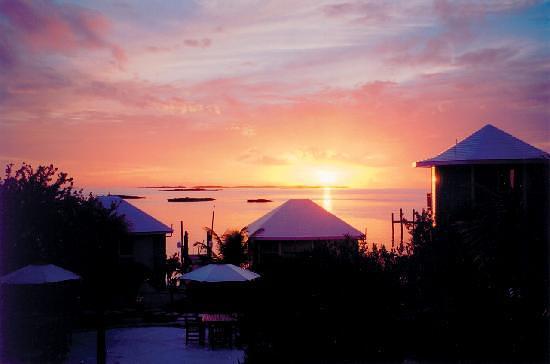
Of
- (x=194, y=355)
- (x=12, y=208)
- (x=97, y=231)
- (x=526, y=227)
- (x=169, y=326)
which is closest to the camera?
(x=526, y=227)

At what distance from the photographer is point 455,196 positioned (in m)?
25.1

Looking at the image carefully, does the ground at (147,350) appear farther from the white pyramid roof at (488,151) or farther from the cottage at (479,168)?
the white pyramid roof at (488,151)

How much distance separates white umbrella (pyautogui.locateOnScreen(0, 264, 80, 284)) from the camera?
1877 cm

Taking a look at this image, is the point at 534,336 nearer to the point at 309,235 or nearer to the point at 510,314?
the point at 510,314

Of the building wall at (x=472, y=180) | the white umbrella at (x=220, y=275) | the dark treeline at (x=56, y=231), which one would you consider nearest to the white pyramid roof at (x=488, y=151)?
the building wall at (x=472, y=180)

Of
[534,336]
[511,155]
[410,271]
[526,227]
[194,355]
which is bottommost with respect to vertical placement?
[194,355]

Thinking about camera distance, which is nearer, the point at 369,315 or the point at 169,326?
the point at 369,315

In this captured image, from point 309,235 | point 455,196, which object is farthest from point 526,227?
point 309,235

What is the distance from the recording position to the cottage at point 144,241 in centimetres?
3456

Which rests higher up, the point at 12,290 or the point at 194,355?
the point at 12,290

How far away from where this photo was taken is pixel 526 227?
16062 millimetres

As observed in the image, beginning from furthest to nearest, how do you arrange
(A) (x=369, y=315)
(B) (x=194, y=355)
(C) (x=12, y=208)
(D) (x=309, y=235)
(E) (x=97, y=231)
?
(D) (x=309, y=235)
(E) (x=97, y=231)
(C) (x=12, y=208)
(B) (x=194, y=355)
(A) (x=369, y=315)

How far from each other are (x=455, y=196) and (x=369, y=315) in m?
11.6

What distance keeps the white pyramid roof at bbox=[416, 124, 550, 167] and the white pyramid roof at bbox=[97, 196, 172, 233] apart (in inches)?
599
